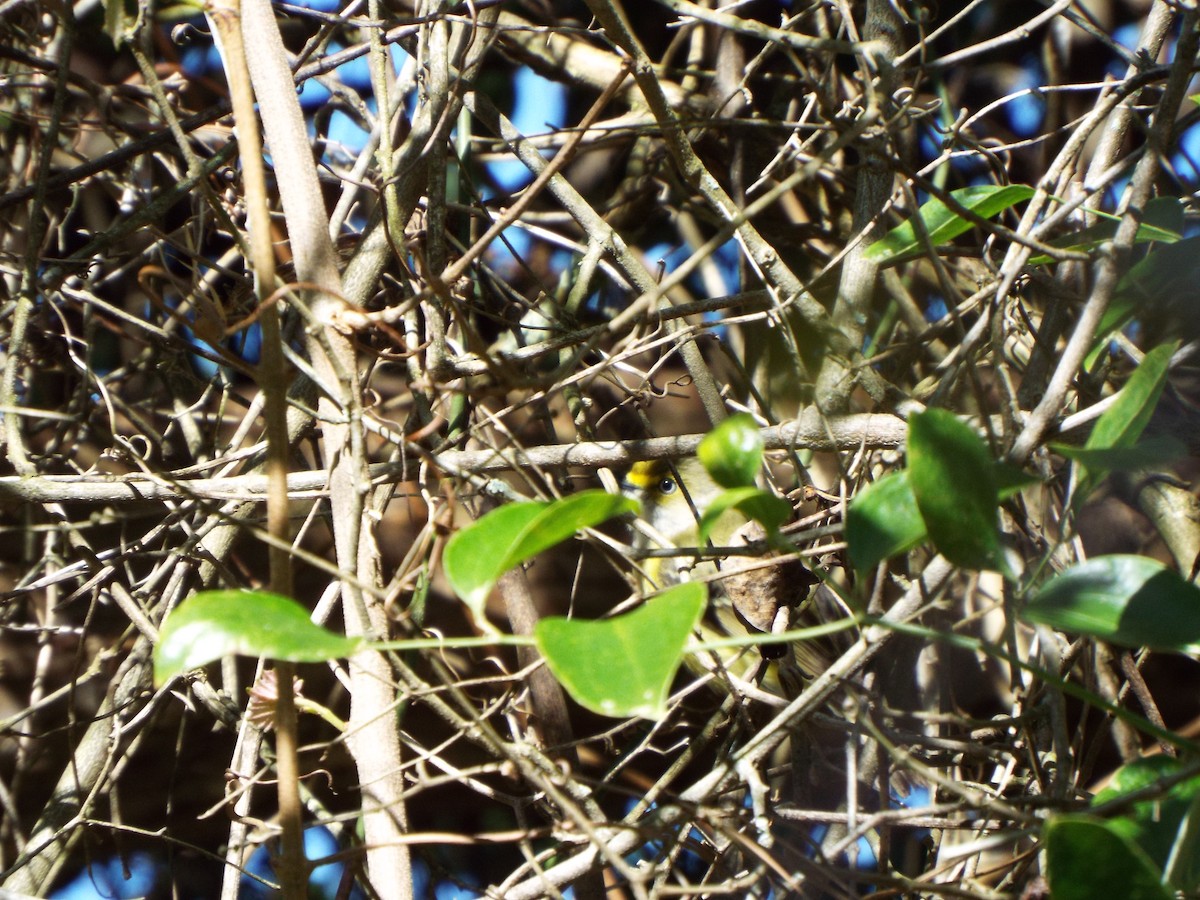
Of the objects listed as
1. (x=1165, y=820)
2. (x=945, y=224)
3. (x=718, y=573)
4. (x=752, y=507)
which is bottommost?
(x=1165, y=820)

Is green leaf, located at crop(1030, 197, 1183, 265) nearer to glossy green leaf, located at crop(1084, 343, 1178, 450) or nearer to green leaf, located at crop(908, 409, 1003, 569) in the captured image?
glossy green leaf, located at crop(1084, 343, 1178, 450)

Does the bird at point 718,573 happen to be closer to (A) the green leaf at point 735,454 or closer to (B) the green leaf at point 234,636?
(A) the green leaf at point 735,454

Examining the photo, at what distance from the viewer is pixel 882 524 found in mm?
633

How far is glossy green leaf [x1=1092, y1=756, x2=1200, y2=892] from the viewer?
0.56 m

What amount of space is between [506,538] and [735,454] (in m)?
0.15

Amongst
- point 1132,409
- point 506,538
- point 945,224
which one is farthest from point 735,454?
point 945,224

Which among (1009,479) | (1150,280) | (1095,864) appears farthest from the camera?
(1150,280)

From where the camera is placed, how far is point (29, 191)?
124cm

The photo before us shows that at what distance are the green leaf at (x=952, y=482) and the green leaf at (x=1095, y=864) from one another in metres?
0.15

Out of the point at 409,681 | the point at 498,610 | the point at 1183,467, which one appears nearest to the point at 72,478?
the point at 409,681

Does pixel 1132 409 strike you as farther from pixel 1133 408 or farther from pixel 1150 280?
pixel 1150 280

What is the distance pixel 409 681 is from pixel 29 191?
0.85 metres

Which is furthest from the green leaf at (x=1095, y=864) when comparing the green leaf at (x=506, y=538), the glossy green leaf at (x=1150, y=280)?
the glossy green leaf at (x=1150, y=280)

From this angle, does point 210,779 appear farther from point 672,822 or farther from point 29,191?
point 672,822
